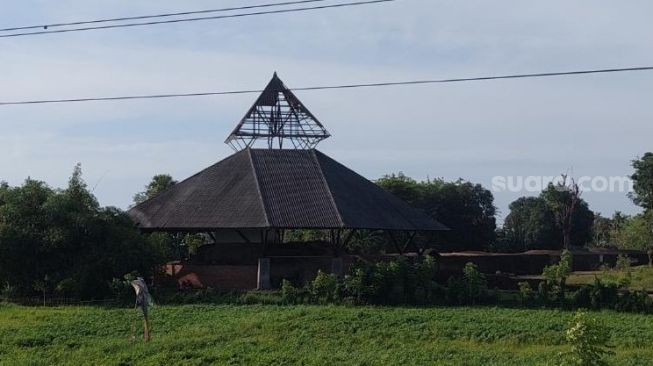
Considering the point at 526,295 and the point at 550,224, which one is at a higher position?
the point at 550,224

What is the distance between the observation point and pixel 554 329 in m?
18.3

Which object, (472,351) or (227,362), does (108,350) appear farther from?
(472,351)

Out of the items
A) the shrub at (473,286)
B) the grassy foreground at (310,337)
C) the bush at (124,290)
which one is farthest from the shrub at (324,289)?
the bush at (124,290)

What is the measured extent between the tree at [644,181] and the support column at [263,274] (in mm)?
32623

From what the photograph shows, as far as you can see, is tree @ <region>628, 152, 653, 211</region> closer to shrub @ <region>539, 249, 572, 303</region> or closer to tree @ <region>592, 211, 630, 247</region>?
tree @ <region>592, 211, 630, 247</region>

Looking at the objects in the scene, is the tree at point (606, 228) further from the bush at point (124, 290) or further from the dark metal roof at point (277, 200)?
the bush at point (124, 290)

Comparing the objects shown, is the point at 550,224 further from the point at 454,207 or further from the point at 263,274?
the point at 263,274

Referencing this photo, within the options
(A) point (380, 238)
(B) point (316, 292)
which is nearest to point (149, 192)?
(A) point (380, 238)

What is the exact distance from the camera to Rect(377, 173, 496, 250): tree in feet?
160

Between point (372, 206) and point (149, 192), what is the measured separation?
64.1 feet

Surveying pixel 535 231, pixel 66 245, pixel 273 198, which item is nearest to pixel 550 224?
pixel 535 231

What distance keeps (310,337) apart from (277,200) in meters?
10.3

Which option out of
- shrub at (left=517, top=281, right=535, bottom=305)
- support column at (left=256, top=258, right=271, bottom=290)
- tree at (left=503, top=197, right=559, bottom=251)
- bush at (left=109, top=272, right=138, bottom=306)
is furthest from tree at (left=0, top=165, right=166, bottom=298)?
tree at (left=503, top=197, right=559, bottom=251)

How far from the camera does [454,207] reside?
4953 cm
